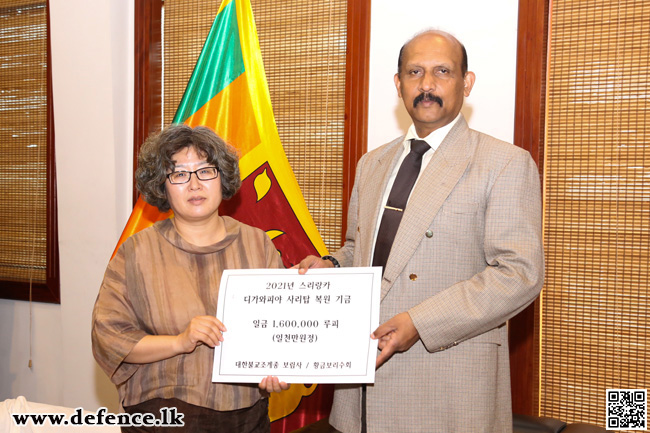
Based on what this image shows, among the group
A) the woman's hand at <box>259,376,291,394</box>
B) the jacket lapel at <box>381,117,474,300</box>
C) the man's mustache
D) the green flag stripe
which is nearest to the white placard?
the woman's hand at <box>259,376,291,394</box>

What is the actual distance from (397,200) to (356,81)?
1367 millimetres

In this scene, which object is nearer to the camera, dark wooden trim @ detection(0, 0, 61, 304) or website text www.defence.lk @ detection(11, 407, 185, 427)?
website text www.defence.lk @ detection(11, 407, 185, 427)

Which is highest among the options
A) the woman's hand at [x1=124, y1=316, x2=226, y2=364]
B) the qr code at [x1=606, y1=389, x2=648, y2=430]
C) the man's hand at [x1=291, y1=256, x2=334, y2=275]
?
the man's hand at [x1=291, y1=256, x2=334, y2=275]

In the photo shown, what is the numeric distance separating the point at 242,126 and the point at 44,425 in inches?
57.4

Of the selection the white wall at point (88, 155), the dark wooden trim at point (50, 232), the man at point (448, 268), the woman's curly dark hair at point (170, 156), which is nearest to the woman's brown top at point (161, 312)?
the woman's curly dark hair at point (170, 156)

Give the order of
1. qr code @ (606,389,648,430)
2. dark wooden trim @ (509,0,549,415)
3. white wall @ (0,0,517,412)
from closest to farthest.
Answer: qr code @ (606,389,648,430) → dark wooden trim @ (509,0,549,415) → white wall @ (0,0,517,412)

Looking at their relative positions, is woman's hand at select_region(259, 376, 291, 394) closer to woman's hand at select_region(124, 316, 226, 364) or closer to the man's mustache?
woman's hand at select_region(124, 316, 226, 364)

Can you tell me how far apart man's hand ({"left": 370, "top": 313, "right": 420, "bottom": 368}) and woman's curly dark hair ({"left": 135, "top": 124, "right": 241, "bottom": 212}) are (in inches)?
25.0

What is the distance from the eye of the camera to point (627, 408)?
99.6 inches

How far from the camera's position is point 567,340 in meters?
2.63

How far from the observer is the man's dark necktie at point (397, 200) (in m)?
1.73

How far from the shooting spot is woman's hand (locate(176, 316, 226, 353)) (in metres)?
1.54

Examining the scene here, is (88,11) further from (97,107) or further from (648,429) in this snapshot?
(648,429)

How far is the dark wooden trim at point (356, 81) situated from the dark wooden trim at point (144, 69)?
1.20 metres
